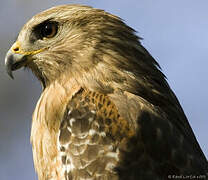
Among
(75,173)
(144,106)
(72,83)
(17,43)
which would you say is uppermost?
(17,43)

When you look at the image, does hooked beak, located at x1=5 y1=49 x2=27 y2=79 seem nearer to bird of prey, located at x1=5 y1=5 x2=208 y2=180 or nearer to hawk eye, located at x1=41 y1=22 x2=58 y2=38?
bird of prey, located at x1=5 y1=5 x2=208 y2=180

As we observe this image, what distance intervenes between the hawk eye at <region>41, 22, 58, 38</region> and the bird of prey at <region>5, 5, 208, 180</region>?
12 mm

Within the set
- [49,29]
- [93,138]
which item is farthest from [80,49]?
[93,138]

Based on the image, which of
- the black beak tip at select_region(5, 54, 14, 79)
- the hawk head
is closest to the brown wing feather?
the hawk head

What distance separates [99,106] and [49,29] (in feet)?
4.97

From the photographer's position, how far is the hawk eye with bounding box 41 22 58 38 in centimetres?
883

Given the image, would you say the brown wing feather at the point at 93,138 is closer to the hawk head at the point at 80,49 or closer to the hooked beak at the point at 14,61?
the hawk head at the point at 80,49

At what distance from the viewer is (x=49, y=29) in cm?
888

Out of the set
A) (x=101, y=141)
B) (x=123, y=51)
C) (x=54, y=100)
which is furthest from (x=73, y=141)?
(x=123, y=51)

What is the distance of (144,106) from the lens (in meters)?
7.85

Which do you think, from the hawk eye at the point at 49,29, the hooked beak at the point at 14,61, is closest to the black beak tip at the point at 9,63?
the hooked beak at the point at 14,61

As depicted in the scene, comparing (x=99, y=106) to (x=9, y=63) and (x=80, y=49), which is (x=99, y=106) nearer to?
(x=80, y=49)

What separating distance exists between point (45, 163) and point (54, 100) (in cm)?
77

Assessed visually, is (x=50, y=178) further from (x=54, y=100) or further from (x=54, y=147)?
(x=54, y=100)
